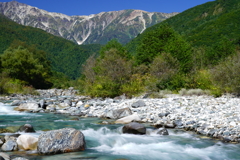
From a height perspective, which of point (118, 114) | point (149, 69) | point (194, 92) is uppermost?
point (149, 69)

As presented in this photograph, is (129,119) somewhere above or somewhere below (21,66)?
below

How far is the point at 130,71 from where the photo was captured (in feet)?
84.3

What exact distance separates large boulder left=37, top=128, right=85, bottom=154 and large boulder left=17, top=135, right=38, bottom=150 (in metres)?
0.32

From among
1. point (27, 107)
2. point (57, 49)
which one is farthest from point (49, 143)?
point (57, 49)

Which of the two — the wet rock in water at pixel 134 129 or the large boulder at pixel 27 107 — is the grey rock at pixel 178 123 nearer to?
the wet rock in water at pixel 134 129

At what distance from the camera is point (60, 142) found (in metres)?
7.41

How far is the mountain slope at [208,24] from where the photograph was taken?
3211 inches

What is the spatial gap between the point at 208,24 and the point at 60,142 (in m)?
106

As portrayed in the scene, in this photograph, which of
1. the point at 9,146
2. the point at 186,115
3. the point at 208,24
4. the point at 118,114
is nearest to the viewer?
the point at 9,146

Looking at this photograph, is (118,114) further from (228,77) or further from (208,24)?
(208,24)

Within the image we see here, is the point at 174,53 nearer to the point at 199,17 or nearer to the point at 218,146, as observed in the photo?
the point at 218,146

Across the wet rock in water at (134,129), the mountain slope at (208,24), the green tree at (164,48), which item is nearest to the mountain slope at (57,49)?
the mountain slope at (208,24)

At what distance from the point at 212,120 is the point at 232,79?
7814mm

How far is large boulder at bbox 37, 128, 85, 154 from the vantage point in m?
7.29
